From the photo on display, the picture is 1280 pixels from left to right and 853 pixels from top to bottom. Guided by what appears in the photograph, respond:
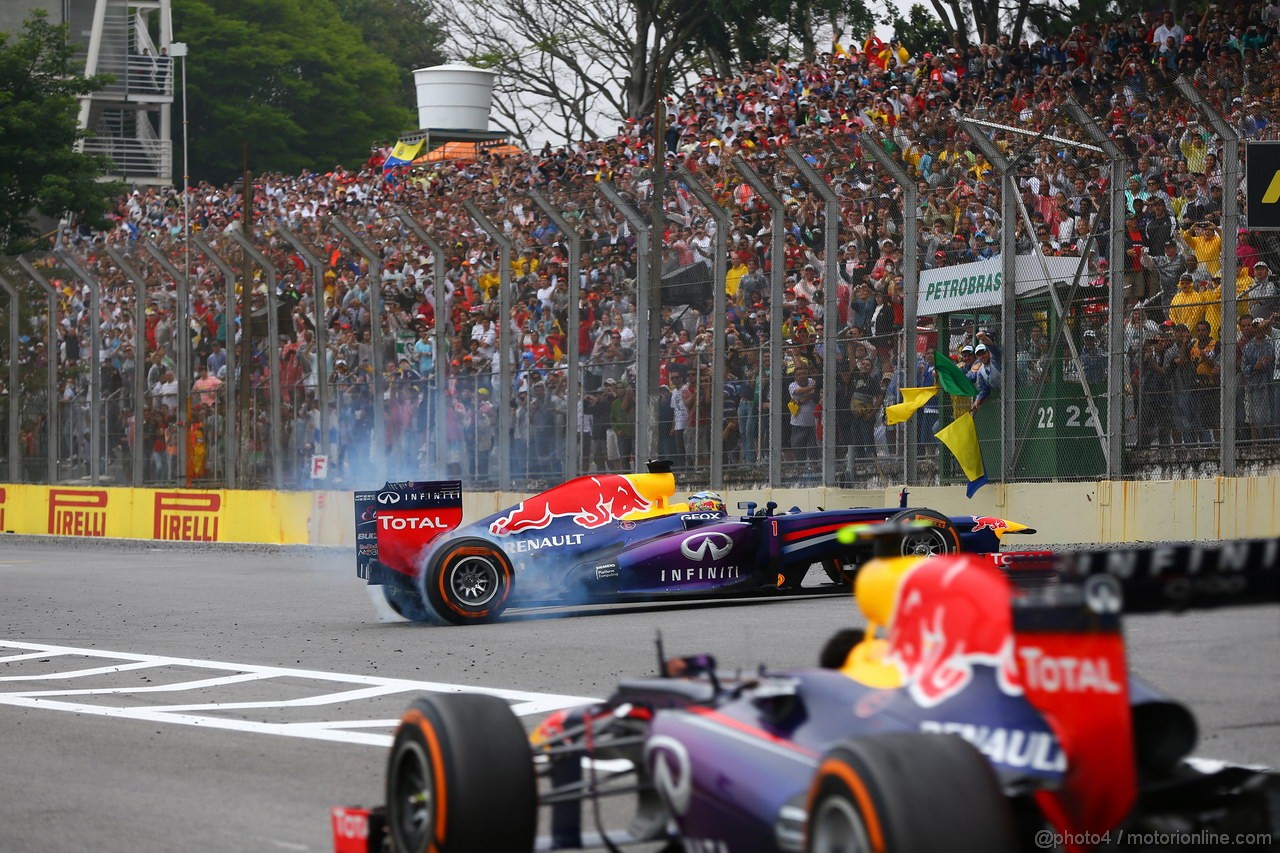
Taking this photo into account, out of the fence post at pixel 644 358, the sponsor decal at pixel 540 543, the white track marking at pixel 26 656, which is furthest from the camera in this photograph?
the fence post at pixel 644 358

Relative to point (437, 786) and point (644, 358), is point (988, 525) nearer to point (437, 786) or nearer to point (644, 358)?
point (644, 358)

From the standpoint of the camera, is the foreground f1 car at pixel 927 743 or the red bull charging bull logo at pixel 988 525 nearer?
the foreground f1 car at pixel 927 743

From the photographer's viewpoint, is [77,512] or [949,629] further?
[77,512]

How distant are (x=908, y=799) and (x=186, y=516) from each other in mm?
25778

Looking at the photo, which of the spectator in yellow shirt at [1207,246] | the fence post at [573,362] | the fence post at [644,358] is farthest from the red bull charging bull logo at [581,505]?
the fence post at [573,362]

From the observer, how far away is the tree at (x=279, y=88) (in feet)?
231

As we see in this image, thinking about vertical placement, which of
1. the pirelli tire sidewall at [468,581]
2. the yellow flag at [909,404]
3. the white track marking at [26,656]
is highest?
the yellow flag at [909,404]

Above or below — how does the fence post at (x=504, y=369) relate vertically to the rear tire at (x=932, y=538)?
above

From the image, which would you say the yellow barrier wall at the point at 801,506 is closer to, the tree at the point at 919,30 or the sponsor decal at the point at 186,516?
the sponsor decal at the point at 186,516

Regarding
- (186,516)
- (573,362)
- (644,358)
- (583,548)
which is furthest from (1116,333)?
(186,516)

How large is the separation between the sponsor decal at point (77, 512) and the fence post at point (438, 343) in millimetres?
8128

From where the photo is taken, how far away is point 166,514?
2844 cm

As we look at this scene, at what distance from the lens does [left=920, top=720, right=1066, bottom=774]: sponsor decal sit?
12.3ft

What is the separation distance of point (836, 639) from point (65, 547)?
25.4 metres
